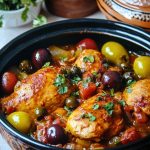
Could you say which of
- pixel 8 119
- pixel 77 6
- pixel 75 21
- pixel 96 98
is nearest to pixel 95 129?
pixel 96 98

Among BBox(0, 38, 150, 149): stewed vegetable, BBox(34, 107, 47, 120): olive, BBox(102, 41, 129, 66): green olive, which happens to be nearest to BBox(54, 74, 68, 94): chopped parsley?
BBox(0, 38, 150, 149): stewed vegetable

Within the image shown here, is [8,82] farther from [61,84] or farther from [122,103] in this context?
[122,103]

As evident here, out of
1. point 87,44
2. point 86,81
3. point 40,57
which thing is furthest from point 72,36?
point 86,81

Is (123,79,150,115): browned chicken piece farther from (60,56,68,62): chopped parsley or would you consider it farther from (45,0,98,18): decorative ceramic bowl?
(45,0,98,18): decorative ceramic bowl

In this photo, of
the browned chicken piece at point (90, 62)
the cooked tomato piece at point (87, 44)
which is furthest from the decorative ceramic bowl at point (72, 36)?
the browned chicken piece at point (90, 62)

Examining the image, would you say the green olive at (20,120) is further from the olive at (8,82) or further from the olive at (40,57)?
the olive at (40,57)

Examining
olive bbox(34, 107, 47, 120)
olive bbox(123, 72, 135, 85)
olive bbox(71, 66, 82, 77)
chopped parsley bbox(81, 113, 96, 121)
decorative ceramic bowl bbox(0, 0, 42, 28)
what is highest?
chopped parsley bbox(81, 113, 96, 121)
